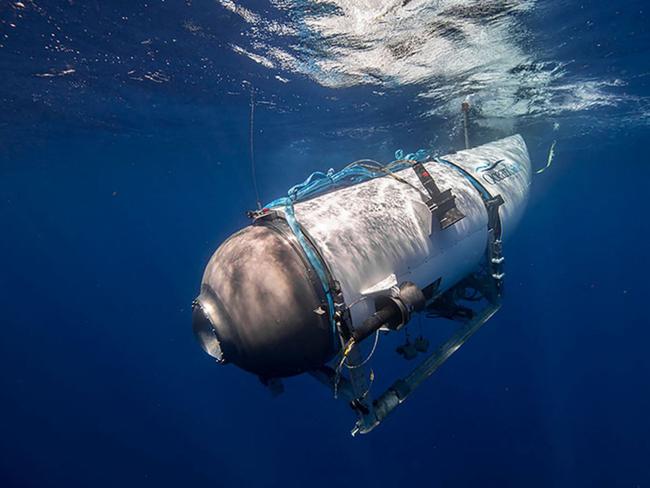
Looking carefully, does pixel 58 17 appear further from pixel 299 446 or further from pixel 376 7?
pixel 299 446

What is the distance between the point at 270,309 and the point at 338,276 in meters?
0.64

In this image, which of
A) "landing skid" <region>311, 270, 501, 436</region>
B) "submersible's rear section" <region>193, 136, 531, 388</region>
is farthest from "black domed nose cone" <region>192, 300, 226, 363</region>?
"landing skid" <region>311, 270, 501, 436</region>

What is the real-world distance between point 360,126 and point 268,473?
17.8 metres

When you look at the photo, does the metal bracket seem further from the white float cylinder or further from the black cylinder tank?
the black cylinder tank

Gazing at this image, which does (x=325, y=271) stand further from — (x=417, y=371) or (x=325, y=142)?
(x=325, y=142)

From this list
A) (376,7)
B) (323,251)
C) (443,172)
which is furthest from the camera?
(376,7)

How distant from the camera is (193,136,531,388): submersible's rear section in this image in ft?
9.50

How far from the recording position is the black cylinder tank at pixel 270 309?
2881 millimetres

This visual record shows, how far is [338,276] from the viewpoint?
119 inches

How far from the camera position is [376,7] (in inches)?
254

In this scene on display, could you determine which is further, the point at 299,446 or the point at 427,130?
the point at 299,446

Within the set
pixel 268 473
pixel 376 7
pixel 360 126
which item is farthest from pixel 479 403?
pixel 376 7

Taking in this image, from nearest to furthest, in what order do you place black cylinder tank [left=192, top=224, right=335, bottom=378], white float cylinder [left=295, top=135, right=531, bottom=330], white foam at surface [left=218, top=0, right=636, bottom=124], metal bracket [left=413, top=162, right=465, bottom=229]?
black cylinder tank [left=192, top=224, right=335, bottom=378], white float cylinder [left=295, top=135, right=531, bottom=330], metal bracket [left=413, top=162, right=465, bottom=229], white foam at surface [left=218, top=0, right=636, bottom=124]

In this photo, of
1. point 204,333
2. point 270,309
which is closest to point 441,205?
point 270,309
